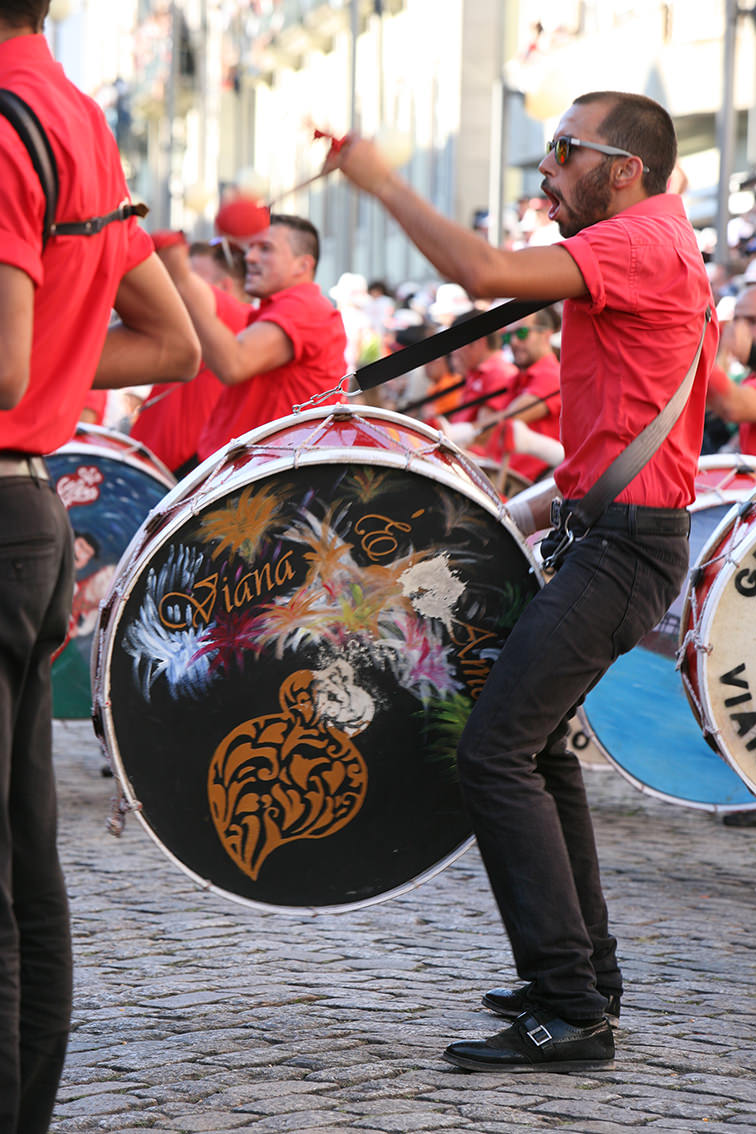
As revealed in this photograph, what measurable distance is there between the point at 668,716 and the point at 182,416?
275cm

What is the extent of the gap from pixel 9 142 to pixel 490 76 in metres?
32.3

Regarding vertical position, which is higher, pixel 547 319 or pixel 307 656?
pixel 547 319

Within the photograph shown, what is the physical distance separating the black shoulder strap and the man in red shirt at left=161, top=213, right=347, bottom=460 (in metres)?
2.95

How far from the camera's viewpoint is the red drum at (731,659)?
521cm

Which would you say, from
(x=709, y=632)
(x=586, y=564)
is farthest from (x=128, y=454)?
(x=586, y=564)

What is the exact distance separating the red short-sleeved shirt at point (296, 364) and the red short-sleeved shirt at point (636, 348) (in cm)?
237

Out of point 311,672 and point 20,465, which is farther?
point 311,672

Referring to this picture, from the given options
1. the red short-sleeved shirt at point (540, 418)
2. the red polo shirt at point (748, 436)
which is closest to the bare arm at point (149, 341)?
the red polo shirt at point (748, 436)

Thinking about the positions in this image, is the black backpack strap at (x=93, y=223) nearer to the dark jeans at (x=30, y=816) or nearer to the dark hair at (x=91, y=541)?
the dark jeans at (x=30, y=816)

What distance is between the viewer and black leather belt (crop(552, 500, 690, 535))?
13.1 ft

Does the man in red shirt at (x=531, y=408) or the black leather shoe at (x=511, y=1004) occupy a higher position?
the man in red shirt at (x=531, y=408)

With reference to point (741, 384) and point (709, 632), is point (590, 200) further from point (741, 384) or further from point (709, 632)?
point (741, 384)

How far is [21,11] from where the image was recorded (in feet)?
9.41

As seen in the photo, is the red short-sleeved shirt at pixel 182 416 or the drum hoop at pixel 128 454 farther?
the red short-sleeved shirt at pixel 182 416
